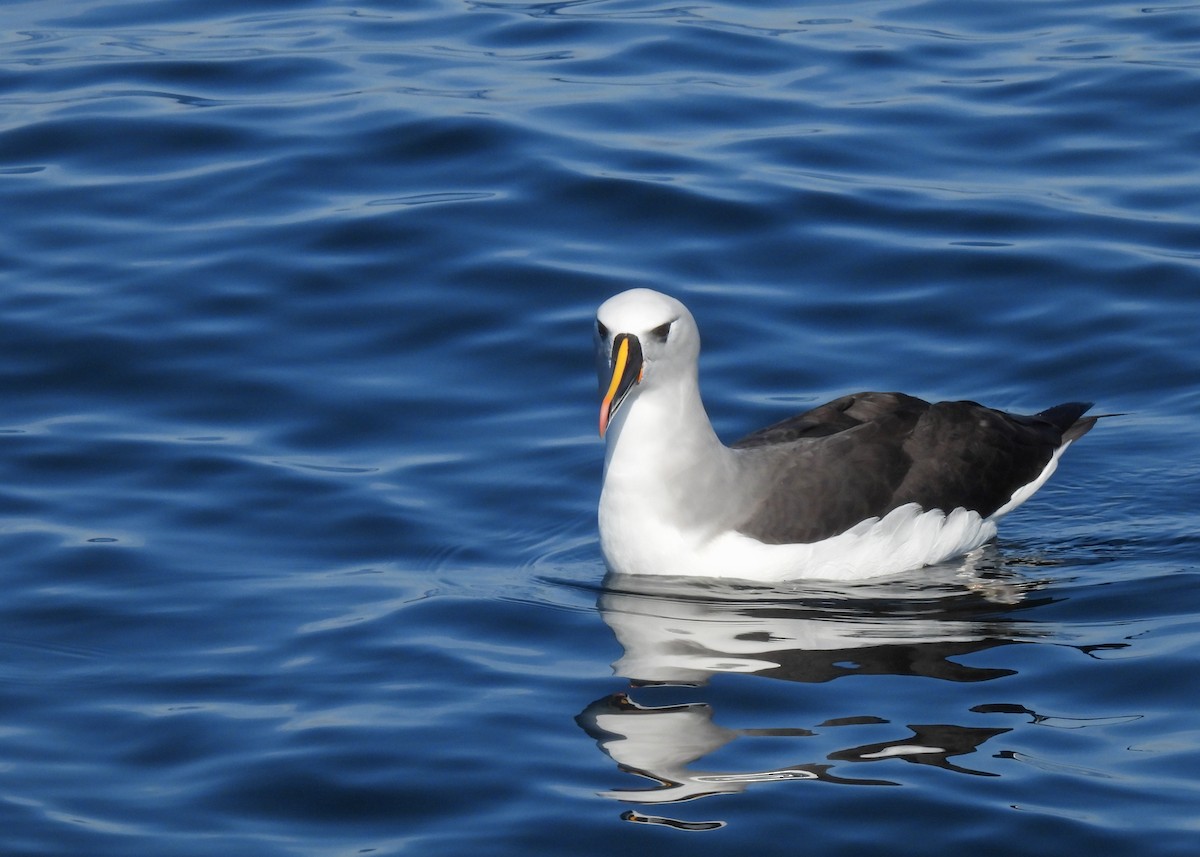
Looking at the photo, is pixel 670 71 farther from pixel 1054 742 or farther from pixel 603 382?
pixel 1054 742

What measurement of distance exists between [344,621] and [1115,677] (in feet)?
11.1

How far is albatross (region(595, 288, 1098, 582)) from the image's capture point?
9328mm

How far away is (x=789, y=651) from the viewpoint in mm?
8555

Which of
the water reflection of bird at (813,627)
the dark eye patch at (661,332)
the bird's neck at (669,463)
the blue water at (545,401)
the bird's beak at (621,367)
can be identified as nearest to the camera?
the blue water at (545,401)

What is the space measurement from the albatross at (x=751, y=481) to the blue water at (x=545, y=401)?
21 centimetres

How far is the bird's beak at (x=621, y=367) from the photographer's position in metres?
9.09

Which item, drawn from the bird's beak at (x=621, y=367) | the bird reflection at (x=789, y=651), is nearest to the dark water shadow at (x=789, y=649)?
the bird reflection at (x=789, y=651)

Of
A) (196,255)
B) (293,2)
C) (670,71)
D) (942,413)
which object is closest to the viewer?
(942,413)

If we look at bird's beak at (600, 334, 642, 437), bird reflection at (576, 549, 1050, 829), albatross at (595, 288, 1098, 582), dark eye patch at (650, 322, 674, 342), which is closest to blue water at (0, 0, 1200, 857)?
bird reflection at (576, 549, 1050, 829)

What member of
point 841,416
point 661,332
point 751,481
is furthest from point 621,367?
point 841,416

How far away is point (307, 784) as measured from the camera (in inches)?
295

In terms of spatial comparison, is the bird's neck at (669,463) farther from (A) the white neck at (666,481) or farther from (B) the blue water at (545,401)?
(B) the blue water at (545,401)

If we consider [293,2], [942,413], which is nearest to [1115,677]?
[942,413]

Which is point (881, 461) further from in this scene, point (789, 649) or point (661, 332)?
point (789, 649)
